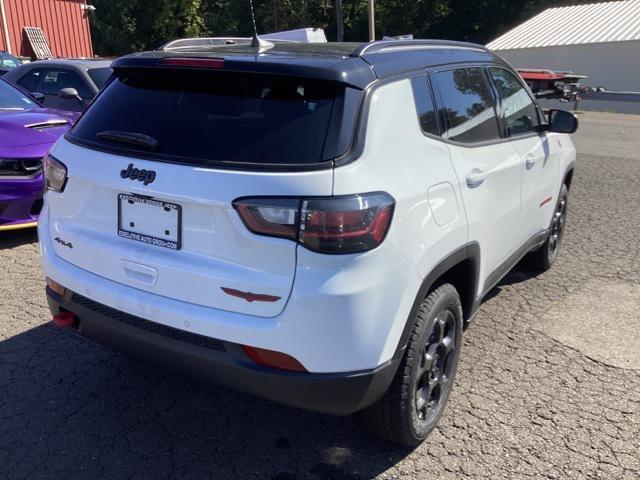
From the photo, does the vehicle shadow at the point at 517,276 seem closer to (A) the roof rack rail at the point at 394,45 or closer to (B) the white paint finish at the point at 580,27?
(A) the roof rack rail at the point at 394,45

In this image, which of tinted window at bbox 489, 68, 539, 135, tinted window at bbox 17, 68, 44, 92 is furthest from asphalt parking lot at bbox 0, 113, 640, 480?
tinted window at bbox 17, 68, 44, 92

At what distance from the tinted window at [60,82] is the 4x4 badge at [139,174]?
6309 mm

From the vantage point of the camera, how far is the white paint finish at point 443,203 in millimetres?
2760

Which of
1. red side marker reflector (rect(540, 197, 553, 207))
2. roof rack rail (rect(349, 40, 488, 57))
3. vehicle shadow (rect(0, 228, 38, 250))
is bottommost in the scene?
vehicle shadow (rect(0, 228, 38, 250))

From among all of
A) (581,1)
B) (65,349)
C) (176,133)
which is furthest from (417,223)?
(581,1)

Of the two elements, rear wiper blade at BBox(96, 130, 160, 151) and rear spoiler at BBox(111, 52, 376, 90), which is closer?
rear spoiler at BBox(111, 52, 376, 90)

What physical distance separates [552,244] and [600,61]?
81.9 ft

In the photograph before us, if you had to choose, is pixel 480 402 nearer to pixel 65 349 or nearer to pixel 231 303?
pixel 231 303

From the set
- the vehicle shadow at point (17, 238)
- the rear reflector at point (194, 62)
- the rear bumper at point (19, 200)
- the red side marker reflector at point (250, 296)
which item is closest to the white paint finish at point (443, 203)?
the red side marker reflector at point (250, 296)

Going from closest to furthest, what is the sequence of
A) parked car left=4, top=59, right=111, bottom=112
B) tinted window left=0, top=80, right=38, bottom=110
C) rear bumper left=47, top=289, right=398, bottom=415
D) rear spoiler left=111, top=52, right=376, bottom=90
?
rear bumper left=47, top=289, right=398, bottom=415 → rear spoiler left=111, top=52, right=376, bottom=90 → tinted window left=0, top=80, right=38, bottom=110 → parked car left=4, top=59, right=111, bottom=112

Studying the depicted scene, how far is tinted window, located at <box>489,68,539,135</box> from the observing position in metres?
3.97

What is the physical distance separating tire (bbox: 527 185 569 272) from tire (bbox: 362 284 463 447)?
2.30 meters

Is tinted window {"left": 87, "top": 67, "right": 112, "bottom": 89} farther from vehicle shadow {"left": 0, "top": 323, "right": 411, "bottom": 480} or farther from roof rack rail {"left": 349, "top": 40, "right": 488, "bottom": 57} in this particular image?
roof rack rail {"left": 349, "top": 40, "right": 488, "bottom": 57}

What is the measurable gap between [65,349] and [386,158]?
242 cm
